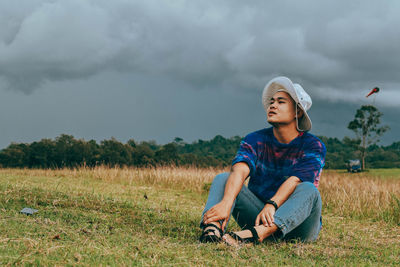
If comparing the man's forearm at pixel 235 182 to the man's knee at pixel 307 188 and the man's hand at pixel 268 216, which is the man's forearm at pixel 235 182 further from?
the man's knee at pixel 307 188

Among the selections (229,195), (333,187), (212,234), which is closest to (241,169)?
(229,195)

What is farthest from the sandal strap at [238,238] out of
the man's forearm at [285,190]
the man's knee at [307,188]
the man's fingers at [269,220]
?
the man's knee at [307,188]

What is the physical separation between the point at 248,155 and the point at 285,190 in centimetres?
41

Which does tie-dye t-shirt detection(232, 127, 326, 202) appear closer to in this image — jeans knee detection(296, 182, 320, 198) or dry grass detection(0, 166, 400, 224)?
jeans knee detection(296, 182, 320, 198)

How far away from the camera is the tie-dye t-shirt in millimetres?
2977

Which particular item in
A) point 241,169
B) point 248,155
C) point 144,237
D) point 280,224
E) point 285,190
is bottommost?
point 144,237

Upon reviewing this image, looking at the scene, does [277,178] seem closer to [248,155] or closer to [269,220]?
[248,155]

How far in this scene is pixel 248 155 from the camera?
3023mm

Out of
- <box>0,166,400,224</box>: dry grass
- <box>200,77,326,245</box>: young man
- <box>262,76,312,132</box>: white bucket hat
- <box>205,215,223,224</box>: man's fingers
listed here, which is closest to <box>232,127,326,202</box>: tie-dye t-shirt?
→ <box>200,77,326,245</box>: young man

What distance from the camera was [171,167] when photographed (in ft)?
35.6

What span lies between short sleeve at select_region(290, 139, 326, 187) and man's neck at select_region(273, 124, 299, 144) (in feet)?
0.47

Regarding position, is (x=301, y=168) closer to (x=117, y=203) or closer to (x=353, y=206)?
(x=117, y=203)

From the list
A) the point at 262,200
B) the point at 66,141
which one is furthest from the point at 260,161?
the point at 66,141

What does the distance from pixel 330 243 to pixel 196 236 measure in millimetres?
1144
